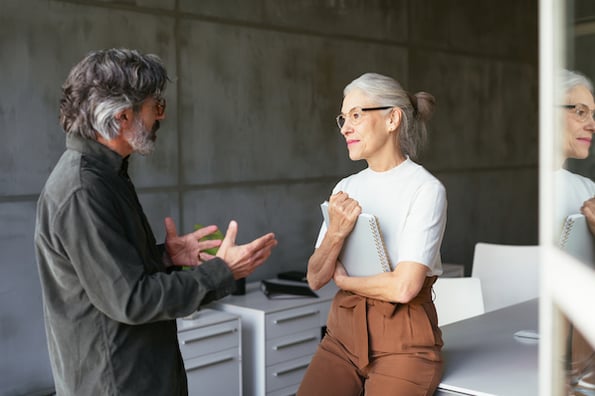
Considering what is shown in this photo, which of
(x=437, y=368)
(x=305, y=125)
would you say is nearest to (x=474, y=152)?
(x=305, y=125)

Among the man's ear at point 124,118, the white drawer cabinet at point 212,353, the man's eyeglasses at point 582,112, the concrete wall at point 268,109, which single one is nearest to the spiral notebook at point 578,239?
the man's eyeglasses at point 582,112

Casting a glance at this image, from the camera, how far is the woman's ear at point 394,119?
2232 mm

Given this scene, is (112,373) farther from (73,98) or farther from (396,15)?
(396,15)

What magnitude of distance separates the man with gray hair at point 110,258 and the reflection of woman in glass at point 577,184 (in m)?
1.02

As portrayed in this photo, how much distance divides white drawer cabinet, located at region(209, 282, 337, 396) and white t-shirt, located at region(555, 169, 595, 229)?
3024 millimetres

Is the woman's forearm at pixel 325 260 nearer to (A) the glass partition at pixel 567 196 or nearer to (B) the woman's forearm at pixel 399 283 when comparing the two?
(B) the woman's forearm at pixel 399 283

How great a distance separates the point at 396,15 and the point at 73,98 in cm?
448

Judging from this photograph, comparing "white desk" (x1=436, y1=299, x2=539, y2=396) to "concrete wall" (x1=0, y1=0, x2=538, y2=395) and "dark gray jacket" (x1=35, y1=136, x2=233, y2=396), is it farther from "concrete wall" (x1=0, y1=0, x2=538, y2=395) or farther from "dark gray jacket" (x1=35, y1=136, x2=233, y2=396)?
"concrete wall" (x1=0, y1=0, x2=538, y2=395)

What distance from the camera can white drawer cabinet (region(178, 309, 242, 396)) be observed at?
11.9 ft

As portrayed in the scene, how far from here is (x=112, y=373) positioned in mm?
1741

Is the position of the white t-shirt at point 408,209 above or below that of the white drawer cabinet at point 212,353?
above

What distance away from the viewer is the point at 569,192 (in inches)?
36.6

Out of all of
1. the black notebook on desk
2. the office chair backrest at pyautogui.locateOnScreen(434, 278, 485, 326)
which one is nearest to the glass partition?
the office chair backrest at pyautogui.locateOnScreen(434, 278, 485, 326)

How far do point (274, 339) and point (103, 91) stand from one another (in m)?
2.47
